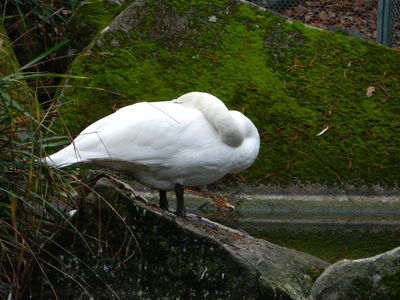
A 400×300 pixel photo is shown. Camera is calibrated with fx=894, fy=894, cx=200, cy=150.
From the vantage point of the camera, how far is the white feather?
477 cm

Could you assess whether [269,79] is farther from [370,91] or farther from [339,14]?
[339,14]

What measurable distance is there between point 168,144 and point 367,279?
1465 mm

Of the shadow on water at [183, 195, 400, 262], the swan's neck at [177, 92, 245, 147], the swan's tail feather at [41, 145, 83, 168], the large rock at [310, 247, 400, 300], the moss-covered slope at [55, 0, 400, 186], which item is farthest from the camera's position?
the moss-covered slope at [55, 0, 400, 186]

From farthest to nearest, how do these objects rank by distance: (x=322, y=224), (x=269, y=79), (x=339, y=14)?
(x=339, y=14)
(x=269, y=79)
(x=322, y=224)

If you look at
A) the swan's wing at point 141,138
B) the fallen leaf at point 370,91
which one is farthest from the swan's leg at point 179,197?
the fallen leaf at point 370,91

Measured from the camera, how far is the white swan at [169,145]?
15.7 feet

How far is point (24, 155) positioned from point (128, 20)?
382 centimetres

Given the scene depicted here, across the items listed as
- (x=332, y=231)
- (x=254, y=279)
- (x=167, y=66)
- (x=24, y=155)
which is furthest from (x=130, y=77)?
(x=254, y=279)

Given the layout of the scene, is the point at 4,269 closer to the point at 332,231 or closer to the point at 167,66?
the point at 332,231

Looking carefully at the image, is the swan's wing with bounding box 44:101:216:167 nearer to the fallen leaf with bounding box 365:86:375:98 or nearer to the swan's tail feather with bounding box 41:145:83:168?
the swan's tail feather with bounding box 41:145:83:168

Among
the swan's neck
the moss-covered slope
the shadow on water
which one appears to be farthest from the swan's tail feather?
the moss-covered slope

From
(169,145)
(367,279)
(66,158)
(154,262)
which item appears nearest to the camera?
(367,279)

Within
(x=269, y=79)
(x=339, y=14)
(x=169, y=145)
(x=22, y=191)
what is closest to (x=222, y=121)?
(x=169, y=145)

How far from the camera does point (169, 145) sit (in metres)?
4.81
